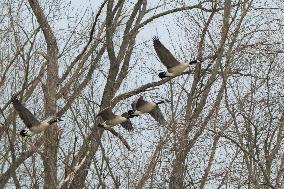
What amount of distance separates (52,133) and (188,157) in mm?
2408

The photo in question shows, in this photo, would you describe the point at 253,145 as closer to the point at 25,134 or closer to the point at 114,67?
the point at 25,134

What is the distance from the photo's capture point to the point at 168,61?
8453 millimetres

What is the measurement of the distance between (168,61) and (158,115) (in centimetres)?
107

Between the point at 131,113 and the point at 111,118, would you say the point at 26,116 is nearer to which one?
the point at 111,118

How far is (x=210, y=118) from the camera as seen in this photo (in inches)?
344

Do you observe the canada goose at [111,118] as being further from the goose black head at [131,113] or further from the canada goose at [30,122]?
the canada goose at [30,122]

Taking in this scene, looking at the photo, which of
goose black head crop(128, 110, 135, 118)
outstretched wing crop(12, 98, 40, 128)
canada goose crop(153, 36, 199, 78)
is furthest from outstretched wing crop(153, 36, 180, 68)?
outstretched wing crop(12, 98, 40, 128)

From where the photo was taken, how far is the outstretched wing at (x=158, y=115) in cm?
854

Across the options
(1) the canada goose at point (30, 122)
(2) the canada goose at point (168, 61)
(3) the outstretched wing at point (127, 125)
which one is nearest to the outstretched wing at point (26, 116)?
(1) the canada goose at point (30, 122)

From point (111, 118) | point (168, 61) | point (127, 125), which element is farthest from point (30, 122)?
point (168, 61)

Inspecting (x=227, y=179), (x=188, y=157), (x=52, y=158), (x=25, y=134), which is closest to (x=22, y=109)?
(x=25, y=134)

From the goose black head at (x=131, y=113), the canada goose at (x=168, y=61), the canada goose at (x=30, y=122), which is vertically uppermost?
the canada goose at (x=168, y=61)

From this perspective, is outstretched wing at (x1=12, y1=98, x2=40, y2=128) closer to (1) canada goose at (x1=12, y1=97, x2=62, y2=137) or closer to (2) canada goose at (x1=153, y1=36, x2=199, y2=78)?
(1) canada goose at (x1=12, y1=97, x2=62, y2=137)

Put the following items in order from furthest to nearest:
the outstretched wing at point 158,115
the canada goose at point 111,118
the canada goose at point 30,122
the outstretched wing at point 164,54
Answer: the canada goose at point 30,122, the canada goose at point 111,118, the outstretched wing at point 158,115, the outstretched wing at point 164,54
